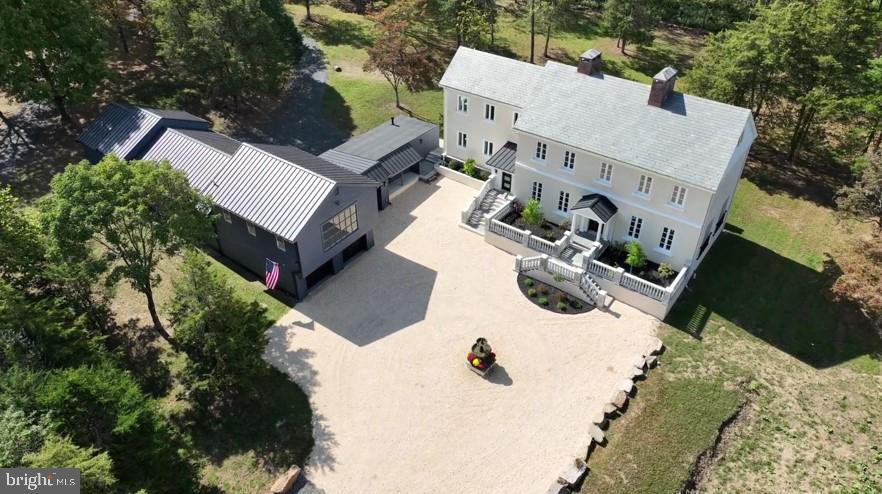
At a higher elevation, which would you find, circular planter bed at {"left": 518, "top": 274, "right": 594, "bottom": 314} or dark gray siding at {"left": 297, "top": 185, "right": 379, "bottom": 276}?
dark gray siding at {"left": 297, "top": 185, "right": 379, "bottom": 276}

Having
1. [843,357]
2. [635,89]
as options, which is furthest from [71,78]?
[843,357]

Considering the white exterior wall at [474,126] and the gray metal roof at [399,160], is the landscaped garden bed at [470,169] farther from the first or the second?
→ the gray metal roof at [399,160]

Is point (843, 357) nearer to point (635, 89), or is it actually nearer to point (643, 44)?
point (635, 89)

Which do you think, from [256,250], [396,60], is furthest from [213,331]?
[396,60]

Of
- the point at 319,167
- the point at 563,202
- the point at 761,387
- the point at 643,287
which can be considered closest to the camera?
the point at 761,387

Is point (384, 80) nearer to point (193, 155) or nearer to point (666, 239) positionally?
point (193, 155)

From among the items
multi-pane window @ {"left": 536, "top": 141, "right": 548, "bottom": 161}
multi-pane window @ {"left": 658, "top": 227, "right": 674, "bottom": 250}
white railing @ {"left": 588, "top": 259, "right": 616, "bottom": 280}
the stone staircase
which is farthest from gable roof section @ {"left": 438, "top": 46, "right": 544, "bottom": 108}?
multi-pane window @ {"left": 658, "top": 227, "right": 674, "bottom": 250}

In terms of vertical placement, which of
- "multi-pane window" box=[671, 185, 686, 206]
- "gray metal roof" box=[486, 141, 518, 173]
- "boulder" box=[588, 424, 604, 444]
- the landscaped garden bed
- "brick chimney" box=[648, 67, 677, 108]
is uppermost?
"brick chimney" box=[648, 67, 677, 108]

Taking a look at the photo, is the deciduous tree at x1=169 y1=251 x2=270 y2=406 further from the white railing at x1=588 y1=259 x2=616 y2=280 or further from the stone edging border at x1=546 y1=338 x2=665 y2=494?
the white railing at x1=588 y1=259 x2=616 y2=280
